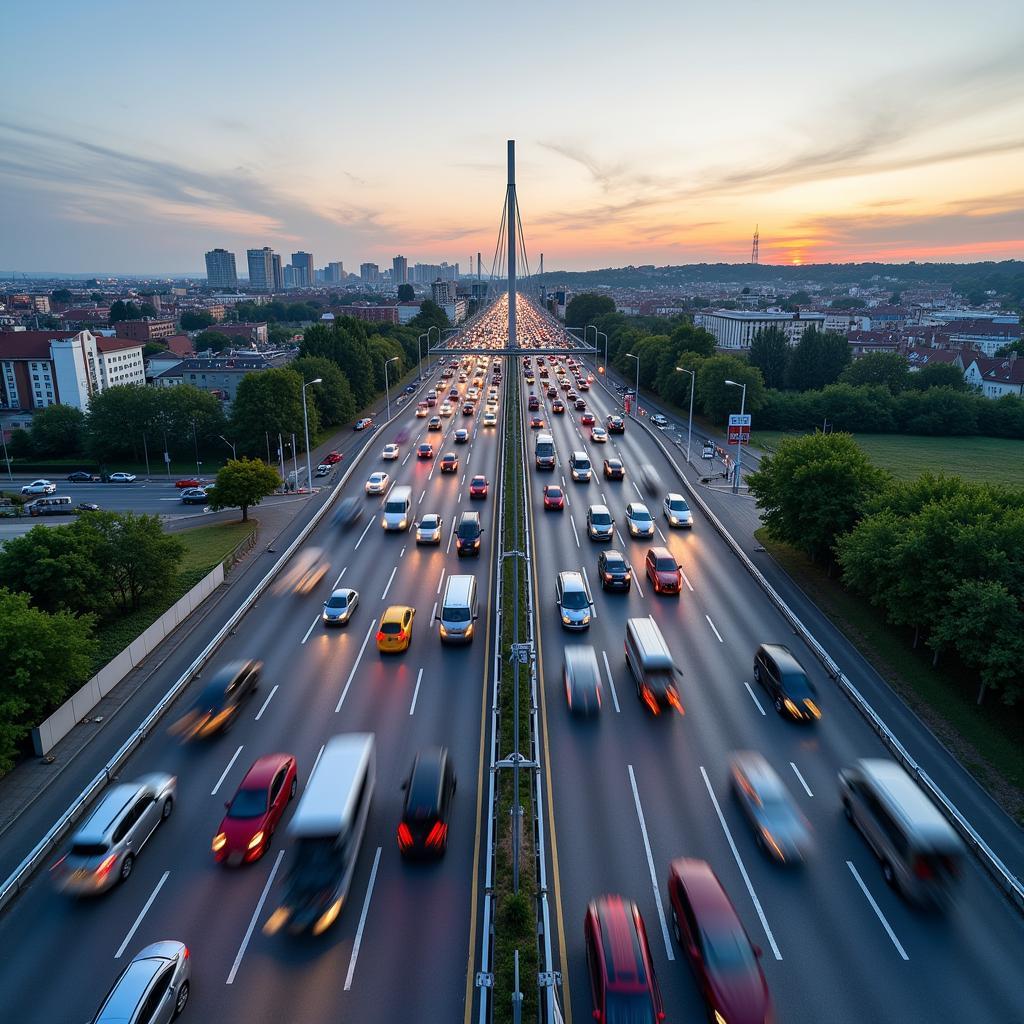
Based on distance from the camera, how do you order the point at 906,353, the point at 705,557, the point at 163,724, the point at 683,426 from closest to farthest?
the point at 163,724 → the point at 705,557 → the point at 683,426 → the point at 906,353

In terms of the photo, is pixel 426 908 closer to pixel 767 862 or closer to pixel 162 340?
pixel 767 862

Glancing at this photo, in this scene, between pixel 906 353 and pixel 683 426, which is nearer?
pixel 683 426

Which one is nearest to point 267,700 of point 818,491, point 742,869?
point 742,869

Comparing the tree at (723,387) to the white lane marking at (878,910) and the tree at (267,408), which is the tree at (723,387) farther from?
the white lane marking at (878,910)

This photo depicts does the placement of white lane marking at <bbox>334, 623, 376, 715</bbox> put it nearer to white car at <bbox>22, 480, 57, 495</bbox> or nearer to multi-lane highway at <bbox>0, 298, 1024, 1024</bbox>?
multi-lane highway at <bbox>0, 298, 1024, 1024</bbox>

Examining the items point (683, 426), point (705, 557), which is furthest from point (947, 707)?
point (683, 426)

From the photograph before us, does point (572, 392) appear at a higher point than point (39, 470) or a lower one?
higher

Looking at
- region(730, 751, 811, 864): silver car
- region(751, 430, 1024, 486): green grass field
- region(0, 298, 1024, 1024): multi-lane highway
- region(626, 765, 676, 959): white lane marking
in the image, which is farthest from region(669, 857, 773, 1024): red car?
region(751, 430, 1024, 486): green grass field
